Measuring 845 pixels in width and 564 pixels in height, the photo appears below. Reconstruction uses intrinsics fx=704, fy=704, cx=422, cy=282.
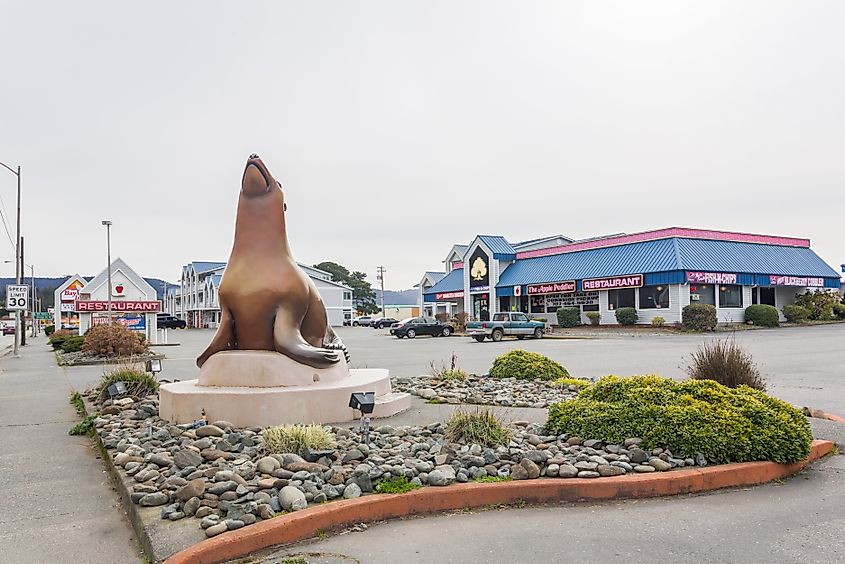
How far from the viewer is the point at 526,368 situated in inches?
541

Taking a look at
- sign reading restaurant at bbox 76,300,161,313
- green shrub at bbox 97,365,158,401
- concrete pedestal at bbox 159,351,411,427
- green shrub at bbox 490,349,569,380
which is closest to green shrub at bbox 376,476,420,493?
concrete pedestal at bbox 159,351,411,427

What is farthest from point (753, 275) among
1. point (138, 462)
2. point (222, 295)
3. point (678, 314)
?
point (138, 462)

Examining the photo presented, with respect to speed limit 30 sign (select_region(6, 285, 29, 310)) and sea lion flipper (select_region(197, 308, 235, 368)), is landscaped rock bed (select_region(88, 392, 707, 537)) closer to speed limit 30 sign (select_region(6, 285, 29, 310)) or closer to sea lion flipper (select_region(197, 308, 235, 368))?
sea lion flipper (select_region(197, 308, 235, 368))

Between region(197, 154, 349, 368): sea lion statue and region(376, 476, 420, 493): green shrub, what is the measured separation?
385cm

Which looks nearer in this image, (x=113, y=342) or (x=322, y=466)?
(x=322, y=466)

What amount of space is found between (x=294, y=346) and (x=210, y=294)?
80.9 metres

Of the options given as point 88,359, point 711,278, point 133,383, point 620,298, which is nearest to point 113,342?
point 88,359

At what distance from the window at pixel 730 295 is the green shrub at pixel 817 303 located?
5.83 meters

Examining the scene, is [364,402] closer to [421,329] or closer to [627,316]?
[421,329]

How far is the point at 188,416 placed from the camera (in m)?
8.94

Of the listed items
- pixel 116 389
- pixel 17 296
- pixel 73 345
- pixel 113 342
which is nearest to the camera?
pixel 116 389

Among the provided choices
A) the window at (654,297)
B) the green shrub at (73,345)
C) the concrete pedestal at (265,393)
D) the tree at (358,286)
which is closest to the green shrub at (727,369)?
the concrete pedestal at (265,393)

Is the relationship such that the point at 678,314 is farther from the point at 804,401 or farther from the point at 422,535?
the point at 422,535

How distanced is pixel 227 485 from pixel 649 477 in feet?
11.5
